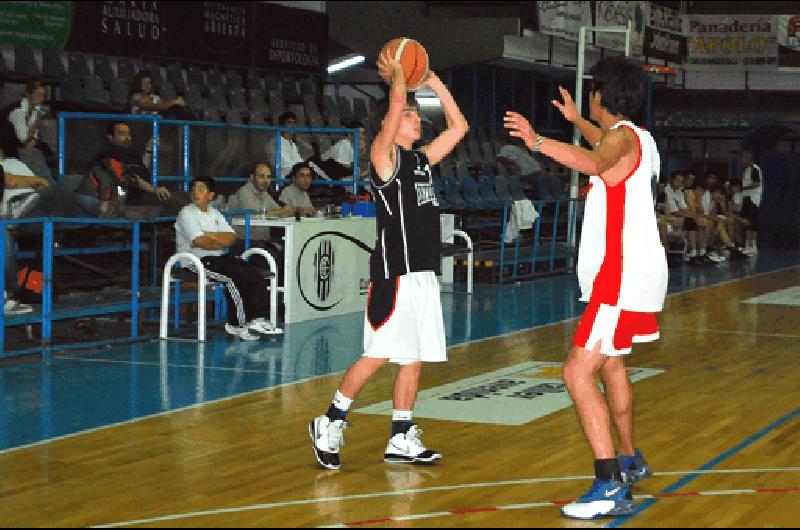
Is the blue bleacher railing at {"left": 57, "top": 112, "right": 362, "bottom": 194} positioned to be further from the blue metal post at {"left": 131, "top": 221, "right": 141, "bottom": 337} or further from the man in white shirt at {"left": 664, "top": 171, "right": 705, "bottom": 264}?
the man in white shirt at {"left": 664, "top": 171, "right": 705, "bottom": 264}

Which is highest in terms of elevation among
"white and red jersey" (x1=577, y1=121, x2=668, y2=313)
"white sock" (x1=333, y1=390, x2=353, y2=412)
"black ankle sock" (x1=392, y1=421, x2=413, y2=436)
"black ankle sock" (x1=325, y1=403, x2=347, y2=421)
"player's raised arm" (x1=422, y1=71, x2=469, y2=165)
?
"player's raised arm" (x1=422, y1=71, x2=469, y2=165)

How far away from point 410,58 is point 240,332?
4952 millimetres

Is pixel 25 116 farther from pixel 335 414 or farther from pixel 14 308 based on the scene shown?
pixel 335 414

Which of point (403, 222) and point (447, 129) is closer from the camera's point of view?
point (403, 222)

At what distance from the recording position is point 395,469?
19.9ft

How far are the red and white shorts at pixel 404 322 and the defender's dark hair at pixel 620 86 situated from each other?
1218 millimetres

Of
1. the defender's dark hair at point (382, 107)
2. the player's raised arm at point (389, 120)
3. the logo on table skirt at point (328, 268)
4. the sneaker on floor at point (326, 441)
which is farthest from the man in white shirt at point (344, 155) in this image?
the sneaker on floor at point (326, 441)

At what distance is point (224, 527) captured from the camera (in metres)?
4.98

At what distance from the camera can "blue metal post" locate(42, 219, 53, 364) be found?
950cm

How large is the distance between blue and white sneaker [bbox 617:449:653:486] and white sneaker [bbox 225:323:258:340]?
525 centimetres

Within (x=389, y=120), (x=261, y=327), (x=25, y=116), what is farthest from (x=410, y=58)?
(x=25, y=116)

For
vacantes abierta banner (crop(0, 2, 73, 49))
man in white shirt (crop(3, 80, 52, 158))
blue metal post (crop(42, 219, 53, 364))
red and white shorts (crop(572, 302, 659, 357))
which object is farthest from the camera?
vacantes abierta banner (crop(0, 2, 73, 49))

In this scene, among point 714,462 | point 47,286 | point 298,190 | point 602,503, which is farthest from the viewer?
point 298,190

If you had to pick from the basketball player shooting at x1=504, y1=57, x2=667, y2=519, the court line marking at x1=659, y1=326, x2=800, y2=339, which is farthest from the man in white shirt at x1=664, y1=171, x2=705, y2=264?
the basketball player shooting at x1=504, y1=57, x2=667, y2=519
